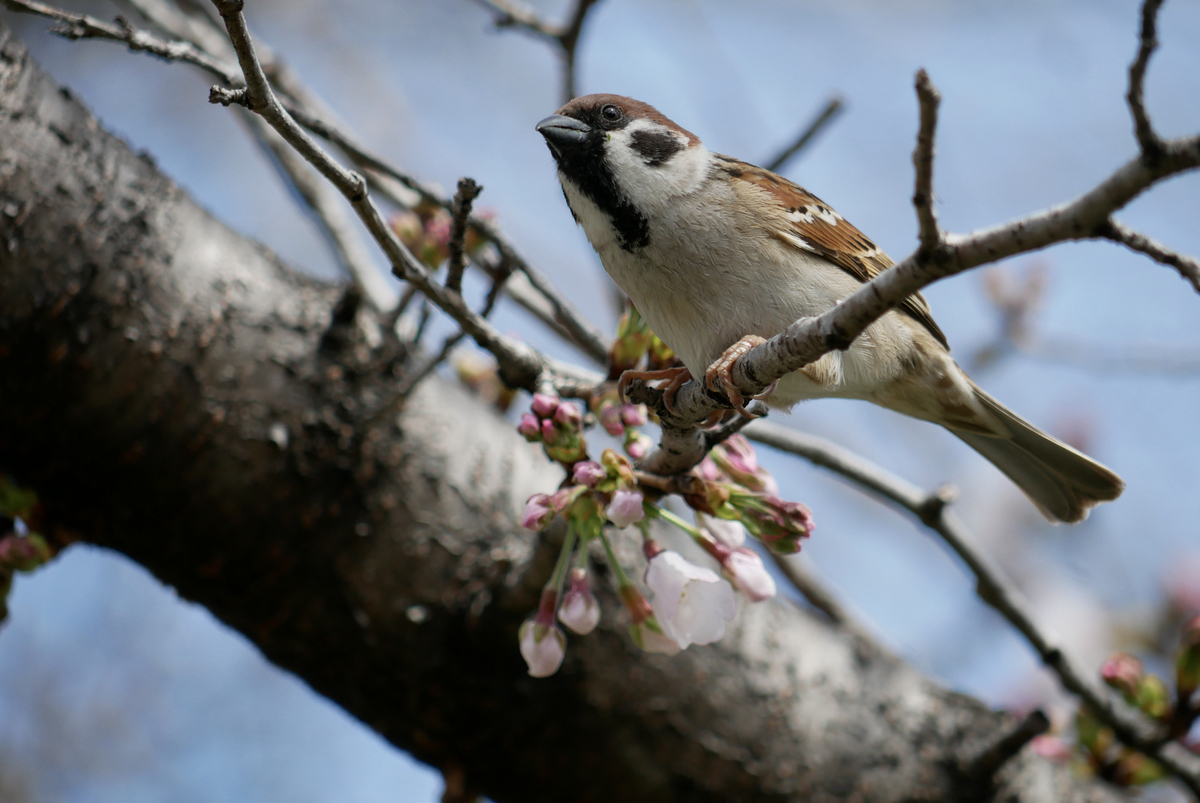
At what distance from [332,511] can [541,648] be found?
0.75 meters

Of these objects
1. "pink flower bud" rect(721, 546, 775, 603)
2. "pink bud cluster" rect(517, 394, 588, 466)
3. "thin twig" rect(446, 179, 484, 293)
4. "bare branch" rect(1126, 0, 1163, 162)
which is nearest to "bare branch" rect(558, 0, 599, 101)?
"thin twig" rect(446, 179, 484, 293)

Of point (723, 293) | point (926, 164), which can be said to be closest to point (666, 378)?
point (723, 293)

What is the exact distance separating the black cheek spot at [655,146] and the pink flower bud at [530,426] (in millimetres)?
1045

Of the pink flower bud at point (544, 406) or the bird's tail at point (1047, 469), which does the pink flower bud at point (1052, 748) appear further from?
the pink flower bud at point (544, 406)

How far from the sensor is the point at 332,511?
2.34m

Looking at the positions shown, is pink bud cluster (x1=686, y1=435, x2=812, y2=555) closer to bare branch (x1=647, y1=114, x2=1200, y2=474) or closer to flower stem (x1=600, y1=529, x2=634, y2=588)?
flower stem (x1=600, y1=529, x2=634, y2=588)

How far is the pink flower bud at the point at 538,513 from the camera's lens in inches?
71.3

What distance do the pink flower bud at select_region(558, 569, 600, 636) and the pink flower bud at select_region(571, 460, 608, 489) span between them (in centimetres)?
24

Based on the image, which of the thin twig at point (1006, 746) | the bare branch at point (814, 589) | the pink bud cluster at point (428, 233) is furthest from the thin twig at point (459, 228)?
the bare branch at point (814, 589)

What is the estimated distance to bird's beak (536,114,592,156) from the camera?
2611 mm

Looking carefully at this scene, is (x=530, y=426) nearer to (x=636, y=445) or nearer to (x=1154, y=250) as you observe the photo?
(x=636, y=445)

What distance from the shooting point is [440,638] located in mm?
2396

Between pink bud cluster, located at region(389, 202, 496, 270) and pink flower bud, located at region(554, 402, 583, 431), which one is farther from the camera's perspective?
pink bud cluster, located at region(389, 202, 496, 270)

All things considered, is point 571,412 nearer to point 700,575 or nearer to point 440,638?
point 700,575
